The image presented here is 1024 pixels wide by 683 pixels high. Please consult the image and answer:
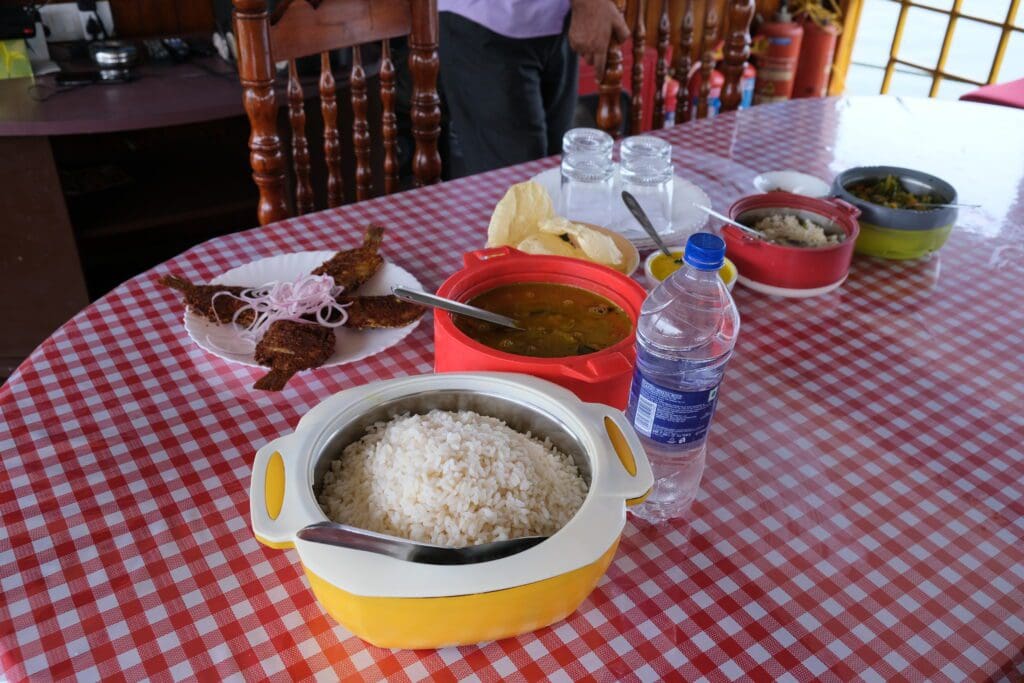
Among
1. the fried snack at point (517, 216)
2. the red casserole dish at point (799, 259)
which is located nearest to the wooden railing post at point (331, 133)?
the fried snack at point (517, 216)

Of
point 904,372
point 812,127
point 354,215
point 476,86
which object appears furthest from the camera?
point 476,86

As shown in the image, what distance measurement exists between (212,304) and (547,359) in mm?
501

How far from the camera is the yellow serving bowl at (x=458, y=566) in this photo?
24.9 inches

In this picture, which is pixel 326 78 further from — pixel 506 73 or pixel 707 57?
pixel 707 57

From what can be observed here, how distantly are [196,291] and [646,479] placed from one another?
0.70 m

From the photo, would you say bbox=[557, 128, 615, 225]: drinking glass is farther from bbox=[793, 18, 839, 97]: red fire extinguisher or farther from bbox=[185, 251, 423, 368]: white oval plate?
bbox=[793, 18, 839, 97]: red fire extinguisher

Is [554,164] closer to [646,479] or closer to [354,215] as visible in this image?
[354,215]

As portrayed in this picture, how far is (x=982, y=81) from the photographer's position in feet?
14.6

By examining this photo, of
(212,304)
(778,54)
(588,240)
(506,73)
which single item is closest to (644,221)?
(588,240)

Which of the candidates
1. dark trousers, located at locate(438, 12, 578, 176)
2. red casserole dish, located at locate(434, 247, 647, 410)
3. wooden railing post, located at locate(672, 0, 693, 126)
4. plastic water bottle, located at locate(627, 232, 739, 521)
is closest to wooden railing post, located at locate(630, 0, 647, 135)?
wooden railing post, located at locate(672, 0, 693, 126)

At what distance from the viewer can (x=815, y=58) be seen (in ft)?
15.0

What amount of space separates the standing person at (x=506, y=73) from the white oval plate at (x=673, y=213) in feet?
2.96

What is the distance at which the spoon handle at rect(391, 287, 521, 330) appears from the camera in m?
0.94

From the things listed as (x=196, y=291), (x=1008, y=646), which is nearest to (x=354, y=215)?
(x=196, y=291)
